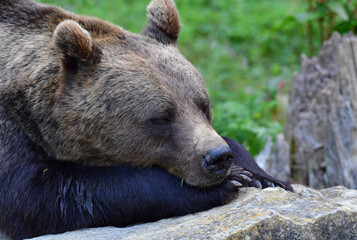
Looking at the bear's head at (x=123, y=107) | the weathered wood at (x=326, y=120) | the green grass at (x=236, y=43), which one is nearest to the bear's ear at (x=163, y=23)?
the bear's head at (x=123, y=107)

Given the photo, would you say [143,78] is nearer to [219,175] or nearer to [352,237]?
[219,175]

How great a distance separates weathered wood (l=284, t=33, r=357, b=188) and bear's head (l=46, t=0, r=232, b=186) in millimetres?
3024

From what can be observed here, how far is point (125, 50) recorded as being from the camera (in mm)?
5215

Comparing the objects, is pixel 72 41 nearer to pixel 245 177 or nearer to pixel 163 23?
pixel 163 23

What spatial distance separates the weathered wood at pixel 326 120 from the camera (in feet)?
24.5

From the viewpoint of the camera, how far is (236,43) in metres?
13.6

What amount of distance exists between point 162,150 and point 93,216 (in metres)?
0.84

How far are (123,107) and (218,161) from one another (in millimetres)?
1019

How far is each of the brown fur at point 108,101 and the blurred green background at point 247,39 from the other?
382cm

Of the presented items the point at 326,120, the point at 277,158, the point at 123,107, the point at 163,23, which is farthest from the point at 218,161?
the point at 326,120

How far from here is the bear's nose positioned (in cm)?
445

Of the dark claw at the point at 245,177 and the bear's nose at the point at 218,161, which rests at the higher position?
the bear's nose at the point at 218,161

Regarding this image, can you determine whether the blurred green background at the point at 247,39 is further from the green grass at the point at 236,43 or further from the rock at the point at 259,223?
the rock at the point at 259,223

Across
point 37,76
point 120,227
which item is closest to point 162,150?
point 120,227
